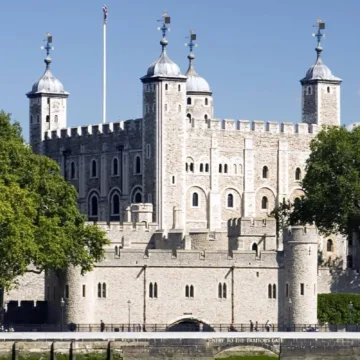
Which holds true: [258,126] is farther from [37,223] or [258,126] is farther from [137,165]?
[37,223]

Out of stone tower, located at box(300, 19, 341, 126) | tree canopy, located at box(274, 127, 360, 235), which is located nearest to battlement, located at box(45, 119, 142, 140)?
stone tower, located at box(300, 19, 341, 126)

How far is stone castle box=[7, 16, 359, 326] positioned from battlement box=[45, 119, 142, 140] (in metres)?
0.09

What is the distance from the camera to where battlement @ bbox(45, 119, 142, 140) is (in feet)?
456

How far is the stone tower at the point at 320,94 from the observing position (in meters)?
145

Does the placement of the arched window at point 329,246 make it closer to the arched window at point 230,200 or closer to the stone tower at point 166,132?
the arched window at point 230,200

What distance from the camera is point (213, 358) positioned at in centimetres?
8569

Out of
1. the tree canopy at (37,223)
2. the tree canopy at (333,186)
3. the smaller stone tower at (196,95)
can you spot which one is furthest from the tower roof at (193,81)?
the tree canopy at (37,223)

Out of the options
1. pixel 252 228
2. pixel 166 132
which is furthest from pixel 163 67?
pixel 252 228

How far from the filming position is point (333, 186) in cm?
11938

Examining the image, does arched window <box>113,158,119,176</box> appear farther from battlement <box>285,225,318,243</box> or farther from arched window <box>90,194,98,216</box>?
battlement <box>285,225,318,243</box>

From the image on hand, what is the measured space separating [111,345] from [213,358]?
4.27m

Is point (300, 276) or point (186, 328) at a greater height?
point (300, 276)

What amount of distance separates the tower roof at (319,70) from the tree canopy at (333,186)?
21247 mm

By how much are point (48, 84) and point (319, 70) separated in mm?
18461
